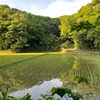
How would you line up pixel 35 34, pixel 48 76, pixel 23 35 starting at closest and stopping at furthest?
pixel 48 76, pixel 23 35, pixel 35 34

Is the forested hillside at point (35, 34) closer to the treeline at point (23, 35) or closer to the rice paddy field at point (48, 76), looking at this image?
the treeline at point (23, 35)

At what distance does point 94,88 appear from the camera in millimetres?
7848

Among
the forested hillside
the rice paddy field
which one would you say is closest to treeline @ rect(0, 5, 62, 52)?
the forested hillside

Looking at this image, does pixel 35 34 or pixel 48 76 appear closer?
pixel 48 76

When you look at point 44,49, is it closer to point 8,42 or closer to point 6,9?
point 8,42

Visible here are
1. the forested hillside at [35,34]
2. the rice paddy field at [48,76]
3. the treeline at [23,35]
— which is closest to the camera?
the rice paddy field at [48,76]

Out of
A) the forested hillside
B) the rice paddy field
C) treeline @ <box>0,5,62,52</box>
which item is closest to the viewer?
the rice paddy field

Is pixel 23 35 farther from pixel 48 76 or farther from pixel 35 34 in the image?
pixel 48 76

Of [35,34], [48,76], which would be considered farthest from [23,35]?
[48,76]

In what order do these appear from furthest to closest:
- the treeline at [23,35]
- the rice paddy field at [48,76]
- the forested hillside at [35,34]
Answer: the treeline at [23,35], the forested hillside at [35,34], the rice paddy field at [48,76]

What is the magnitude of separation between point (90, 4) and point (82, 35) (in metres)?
5.48

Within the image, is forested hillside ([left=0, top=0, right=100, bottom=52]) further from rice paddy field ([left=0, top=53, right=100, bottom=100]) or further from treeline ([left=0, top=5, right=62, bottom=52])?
rice paddy field ([left=0, top=53, right=100, bottom=100])

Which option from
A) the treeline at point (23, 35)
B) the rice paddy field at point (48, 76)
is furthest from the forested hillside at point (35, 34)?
the rice paddy field at point (48, 76)

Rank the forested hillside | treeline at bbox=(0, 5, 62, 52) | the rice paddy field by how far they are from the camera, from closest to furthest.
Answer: the rice paddy field, the forested hillside, treeline at bbox=(0, 5, 62, 52)
